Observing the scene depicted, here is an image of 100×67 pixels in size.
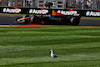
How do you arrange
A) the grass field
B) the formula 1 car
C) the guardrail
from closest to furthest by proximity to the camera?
the grass field → the formula 1 car → the guardrail

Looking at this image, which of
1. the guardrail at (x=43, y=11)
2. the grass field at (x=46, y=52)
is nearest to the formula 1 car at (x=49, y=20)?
the guardrail at (x=43, y=11)

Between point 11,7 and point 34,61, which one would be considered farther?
point 11,7

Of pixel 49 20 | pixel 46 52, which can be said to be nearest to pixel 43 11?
pixel 49 20

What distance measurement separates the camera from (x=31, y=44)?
10492 mm

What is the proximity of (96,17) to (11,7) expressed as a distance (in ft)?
33.7

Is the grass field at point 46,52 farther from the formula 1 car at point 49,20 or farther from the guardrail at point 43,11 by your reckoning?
the guardrail at point 43,11

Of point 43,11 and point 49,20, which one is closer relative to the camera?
point 49,20

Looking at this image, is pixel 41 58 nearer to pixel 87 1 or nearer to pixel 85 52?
pixel 85 52

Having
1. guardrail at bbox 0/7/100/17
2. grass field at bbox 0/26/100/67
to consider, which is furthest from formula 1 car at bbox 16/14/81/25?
grass field at bbox 0/26/100/67

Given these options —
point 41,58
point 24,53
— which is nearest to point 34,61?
point 41,58

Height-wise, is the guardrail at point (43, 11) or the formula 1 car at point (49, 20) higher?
the guardrail at point (43, 11)

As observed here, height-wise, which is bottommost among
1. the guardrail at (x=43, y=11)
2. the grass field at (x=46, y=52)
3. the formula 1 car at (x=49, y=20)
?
the grass field at (x=46, y=52)

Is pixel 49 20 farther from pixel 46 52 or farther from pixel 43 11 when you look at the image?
pixel 46 52

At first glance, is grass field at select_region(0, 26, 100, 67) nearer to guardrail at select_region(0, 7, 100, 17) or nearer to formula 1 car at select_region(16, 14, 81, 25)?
formula 1 car at select_region(16, 14, 81, 25)
